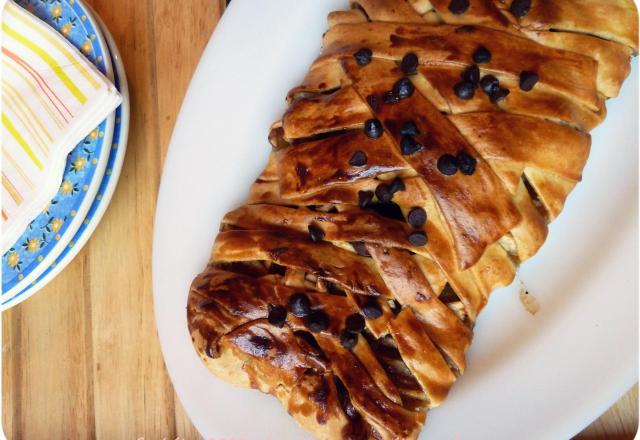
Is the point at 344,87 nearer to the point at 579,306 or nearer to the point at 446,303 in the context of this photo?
the point at 446,303

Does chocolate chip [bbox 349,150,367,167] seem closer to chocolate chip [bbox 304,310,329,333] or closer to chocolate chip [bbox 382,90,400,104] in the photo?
chocolate chip [bbox 382,90,400,104]

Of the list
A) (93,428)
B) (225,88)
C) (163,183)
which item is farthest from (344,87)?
(93,428)

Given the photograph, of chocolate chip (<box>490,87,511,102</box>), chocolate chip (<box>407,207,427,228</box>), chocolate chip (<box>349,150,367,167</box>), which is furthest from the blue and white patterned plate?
chocolate chip (<box>490,87,511,102</box>)

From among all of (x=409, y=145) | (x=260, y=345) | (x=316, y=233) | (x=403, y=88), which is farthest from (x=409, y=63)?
(x=260, y=345)

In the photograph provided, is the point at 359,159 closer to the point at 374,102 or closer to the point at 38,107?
the point at 374,102

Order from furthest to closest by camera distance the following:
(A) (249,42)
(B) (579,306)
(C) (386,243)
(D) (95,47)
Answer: (D) (95,47)
(A) (249,42)
(B) (579,306)
(C) (386,243)

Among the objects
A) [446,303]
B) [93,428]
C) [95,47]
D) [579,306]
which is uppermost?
[95,47]

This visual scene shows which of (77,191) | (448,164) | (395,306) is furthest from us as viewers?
(77,191)
